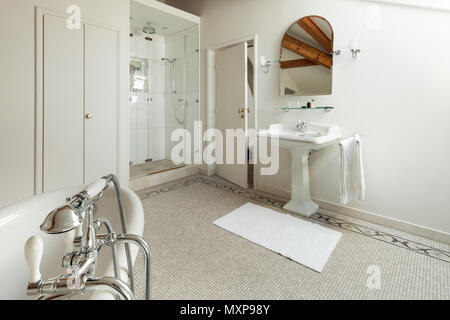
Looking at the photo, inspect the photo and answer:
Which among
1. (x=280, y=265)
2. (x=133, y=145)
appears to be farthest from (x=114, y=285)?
(x=133, y=145)

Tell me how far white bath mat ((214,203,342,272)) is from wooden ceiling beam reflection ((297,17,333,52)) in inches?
71.7

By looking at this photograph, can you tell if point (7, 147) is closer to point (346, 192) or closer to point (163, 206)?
point (163, 206)

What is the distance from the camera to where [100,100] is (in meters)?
2.83

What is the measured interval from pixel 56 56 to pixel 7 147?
999 mm

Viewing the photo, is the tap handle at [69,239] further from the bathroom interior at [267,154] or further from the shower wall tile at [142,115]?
the shower wall tile at [142,115]

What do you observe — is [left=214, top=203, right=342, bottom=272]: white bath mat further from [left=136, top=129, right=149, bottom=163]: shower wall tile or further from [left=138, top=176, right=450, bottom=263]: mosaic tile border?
[left=136, top=129, right=149, bottom=163]: shower wall tile

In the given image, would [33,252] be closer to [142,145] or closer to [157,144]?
[142,145]

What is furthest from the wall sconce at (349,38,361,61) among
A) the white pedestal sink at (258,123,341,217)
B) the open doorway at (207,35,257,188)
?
the open doorway at (207,35,257,188)

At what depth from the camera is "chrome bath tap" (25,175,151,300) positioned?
603 mm

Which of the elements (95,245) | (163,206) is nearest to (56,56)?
(163,206)

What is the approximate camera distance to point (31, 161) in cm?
243

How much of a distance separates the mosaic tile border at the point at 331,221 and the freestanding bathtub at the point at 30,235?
1622 millimetres

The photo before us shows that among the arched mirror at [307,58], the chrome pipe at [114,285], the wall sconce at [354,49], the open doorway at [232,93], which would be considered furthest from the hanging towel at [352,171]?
the chrome pipe at [114,285]

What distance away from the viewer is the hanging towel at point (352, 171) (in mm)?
2266
